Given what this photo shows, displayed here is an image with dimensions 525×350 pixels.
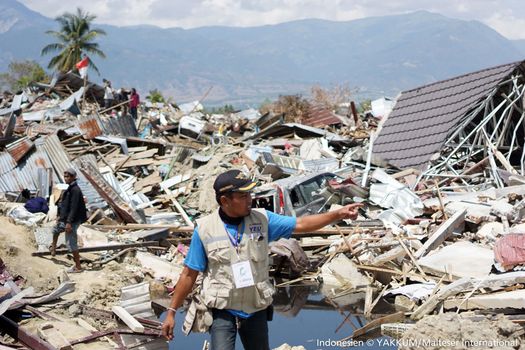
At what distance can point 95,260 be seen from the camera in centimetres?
1188

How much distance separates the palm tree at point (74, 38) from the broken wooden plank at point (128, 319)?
51.4 meters

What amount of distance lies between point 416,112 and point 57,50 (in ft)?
148

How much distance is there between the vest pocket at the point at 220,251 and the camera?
4.49 m

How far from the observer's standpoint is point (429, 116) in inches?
736

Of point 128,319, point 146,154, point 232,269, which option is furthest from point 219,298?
point 146,154

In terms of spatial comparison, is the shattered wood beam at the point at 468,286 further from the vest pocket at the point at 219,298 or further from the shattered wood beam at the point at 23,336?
the vest pocket at the point at 219,298

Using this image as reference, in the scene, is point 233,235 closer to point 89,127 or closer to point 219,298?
point 219,298

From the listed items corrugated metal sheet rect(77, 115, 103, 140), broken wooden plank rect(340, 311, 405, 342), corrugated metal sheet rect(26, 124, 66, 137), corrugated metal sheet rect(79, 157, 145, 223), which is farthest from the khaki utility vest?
corrugated metal sheet rect(77, 115, 103, 140)

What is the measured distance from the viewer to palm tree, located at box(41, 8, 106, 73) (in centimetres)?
5806

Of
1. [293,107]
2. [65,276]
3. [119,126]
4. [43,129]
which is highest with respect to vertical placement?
[293,107]

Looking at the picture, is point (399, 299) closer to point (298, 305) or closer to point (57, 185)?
point (298, 305)

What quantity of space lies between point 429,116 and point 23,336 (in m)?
13.6

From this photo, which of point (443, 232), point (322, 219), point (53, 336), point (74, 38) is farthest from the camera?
point (74, 38)

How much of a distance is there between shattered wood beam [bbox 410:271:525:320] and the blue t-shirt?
450 cm
